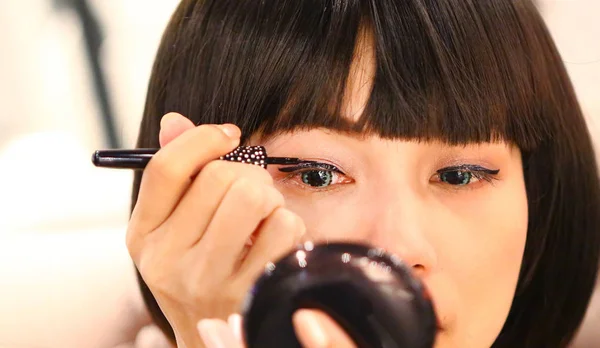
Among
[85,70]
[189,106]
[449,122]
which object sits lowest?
[85,70]

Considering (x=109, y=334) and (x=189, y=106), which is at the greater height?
(x=189, y=106)

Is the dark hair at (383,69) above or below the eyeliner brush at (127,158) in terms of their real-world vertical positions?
above

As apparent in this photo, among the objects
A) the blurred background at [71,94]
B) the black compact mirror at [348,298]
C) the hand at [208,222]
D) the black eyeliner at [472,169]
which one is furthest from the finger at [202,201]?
the blurred background at [71,94]

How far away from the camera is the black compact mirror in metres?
0.39

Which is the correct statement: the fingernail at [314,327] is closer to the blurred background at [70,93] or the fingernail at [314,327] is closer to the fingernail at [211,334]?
the fingernail at [211,334]

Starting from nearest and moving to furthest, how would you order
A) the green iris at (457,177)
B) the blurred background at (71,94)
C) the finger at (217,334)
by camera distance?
the finger at (217,334) < the green iris at (457,177) < the blurred background at (71,94)

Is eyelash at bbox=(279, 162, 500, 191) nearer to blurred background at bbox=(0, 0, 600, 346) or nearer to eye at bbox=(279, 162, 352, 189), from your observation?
eye at bbox=(279, 162, 352, 189)

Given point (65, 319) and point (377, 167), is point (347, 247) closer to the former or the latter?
point (377, 167)

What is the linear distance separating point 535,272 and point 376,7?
23.8 inches

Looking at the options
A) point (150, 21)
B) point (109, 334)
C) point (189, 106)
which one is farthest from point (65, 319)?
point (150, 21)

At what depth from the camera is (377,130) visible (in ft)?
2.11

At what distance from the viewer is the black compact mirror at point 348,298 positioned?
1.26ft

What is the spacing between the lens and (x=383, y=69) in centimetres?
65

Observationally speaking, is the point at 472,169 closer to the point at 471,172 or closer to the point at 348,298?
the point at 471,172
